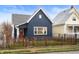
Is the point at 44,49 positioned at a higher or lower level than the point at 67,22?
lower

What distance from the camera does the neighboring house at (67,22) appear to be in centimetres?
767

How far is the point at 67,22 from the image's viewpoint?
25.2 ft

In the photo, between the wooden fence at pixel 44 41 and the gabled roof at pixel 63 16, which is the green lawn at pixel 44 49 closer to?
the wooden fence at pixel 44 41

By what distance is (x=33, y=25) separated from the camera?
25.2ft

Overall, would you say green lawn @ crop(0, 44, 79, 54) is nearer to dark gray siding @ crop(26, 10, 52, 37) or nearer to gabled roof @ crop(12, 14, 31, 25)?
dark gray siding @ crop(26, 10, 52, 37)

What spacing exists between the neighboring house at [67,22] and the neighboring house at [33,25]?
0.09 m

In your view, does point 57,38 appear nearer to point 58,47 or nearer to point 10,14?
point 58,47

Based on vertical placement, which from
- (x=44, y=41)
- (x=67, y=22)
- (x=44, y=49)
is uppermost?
(x=67, y=22)

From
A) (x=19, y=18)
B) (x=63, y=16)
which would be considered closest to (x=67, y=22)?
(x=63, y=16)

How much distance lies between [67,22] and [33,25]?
Answer: 43 cm

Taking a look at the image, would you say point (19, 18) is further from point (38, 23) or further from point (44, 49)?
→ point (44, 49)

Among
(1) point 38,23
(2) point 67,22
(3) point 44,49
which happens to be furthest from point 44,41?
(2) point 67,22
